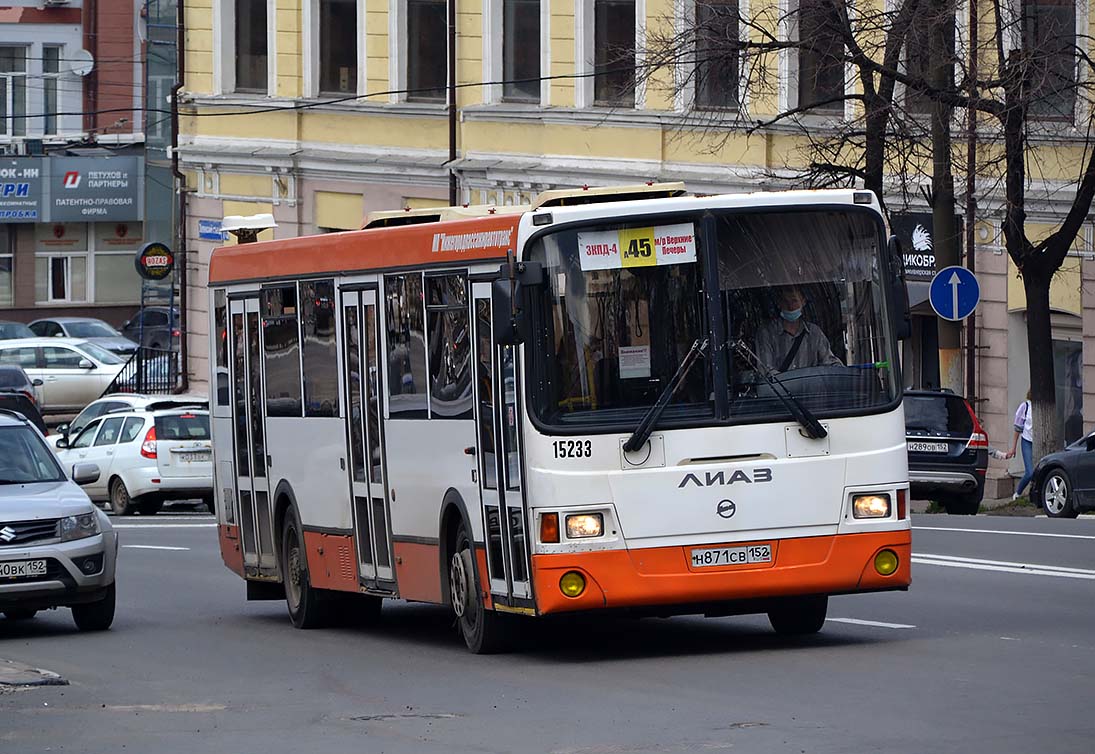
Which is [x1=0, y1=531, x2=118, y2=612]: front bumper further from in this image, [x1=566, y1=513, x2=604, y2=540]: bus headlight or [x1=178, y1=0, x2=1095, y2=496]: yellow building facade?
[x1=178, y1=0, x2=1095, y2=496]: yellow building facade

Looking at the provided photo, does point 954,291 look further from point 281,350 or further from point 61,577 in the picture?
point 61,577

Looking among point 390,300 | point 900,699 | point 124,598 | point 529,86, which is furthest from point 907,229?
point 900,699

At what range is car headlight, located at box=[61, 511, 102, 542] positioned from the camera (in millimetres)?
16531

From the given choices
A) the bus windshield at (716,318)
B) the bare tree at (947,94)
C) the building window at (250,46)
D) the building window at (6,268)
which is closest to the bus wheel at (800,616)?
the bus windshield at (716,318)

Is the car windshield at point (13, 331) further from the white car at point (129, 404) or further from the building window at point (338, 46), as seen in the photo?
the white car at point (129, 404)

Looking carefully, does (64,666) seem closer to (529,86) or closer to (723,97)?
(723,97)

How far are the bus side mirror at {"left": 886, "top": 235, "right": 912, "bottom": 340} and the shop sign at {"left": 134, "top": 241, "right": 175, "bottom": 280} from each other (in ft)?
123

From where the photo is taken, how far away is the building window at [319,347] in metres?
15.6

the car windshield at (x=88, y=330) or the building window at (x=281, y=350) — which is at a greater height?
the car windshield at (x=88, y=330)

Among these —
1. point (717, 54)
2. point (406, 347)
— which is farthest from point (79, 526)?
point (717, 54)

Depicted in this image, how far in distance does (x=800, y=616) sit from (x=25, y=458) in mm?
6023

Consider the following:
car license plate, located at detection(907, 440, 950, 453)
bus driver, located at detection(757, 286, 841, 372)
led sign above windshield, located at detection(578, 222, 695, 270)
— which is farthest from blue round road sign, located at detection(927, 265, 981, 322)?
led sign above windshield, located at detection(578, 222, 695, 270)

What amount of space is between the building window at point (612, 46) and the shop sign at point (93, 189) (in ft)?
108

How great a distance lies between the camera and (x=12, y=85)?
68438mm
